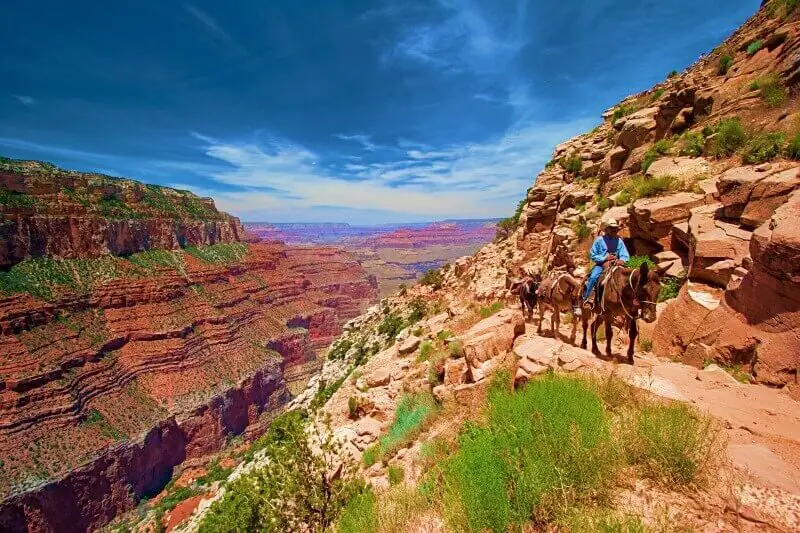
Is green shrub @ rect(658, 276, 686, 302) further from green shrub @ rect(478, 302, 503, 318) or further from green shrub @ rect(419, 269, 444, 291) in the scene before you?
green shrub @ rect(419, 269, 444, 291)

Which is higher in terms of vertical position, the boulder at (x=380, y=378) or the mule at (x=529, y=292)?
the mule at (x=529, y=292)

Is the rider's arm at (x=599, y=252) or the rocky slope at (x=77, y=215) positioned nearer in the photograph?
the rider's arm at (x=599, y=252)

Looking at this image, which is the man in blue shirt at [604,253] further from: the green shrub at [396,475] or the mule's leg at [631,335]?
the green shrub at [396,475]

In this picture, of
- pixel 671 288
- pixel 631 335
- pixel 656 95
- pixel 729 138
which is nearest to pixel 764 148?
pixel 729 138

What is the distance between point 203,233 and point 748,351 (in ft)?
387

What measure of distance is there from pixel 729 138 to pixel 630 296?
8176 mm

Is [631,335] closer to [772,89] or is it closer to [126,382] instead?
[772,89]

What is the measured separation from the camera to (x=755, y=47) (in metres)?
14.2

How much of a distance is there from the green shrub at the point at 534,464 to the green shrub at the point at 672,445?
0.32m

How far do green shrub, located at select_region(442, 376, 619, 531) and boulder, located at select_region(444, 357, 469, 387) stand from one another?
3.72 metres

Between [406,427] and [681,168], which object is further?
[681,168]

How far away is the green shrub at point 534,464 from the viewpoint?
3.69 meters

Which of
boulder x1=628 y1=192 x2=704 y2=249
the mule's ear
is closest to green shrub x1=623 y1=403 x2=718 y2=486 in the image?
the mule's ear

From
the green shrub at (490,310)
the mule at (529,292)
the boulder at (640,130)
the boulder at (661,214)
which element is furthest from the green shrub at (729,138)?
the green shrub at (490,310)
